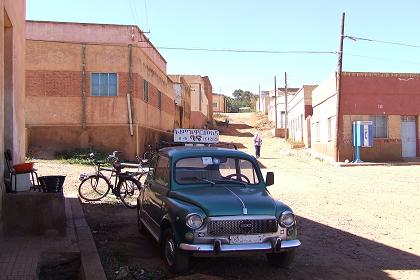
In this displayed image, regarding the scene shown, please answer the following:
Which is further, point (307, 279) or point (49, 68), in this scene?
point (49, 68)

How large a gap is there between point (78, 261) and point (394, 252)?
4688 millimetres

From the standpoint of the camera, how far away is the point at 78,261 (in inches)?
259

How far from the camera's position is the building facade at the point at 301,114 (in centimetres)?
3916

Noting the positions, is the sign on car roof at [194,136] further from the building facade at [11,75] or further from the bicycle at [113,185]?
the building facade at [11,75]

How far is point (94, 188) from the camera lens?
12391 millimetres

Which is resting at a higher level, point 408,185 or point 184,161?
point 184,161

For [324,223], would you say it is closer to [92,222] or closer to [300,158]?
[92,222]

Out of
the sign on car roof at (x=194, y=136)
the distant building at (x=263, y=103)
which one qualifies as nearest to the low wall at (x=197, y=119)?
the distant building at (x=263, y=103)

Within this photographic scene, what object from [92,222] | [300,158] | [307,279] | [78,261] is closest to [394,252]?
[307,279]

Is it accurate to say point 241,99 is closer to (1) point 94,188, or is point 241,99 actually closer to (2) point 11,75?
(1) point 94,188

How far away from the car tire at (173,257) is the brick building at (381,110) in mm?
22386

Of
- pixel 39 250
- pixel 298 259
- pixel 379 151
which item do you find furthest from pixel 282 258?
pixel 379 151

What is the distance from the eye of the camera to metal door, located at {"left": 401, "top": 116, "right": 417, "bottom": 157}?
28750 mm

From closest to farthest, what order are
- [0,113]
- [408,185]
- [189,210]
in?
1. [189,210]
2. [0,113]
3. [408,185]
